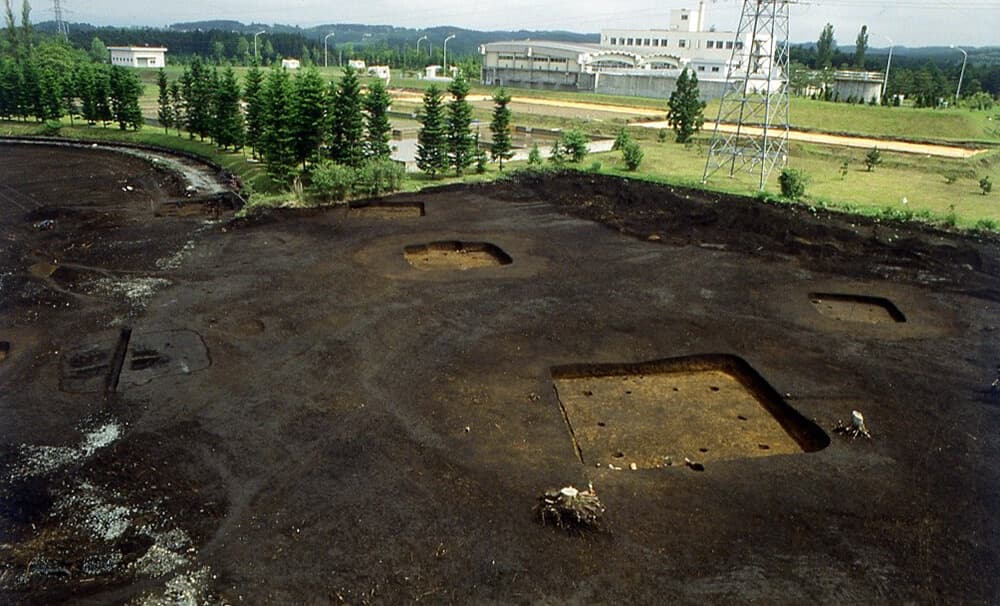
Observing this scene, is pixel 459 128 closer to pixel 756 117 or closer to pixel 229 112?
Result: pixel 229 112

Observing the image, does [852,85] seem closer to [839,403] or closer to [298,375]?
[839,403]

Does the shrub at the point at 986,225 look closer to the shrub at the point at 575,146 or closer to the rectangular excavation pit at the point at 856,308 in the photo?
the rectangular excavation pit at the point at 856,308

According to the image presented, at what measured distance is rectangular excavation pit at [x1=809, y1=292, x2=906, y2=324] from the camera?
744 inches

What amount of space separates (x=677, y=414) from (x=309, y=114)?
81.3ft

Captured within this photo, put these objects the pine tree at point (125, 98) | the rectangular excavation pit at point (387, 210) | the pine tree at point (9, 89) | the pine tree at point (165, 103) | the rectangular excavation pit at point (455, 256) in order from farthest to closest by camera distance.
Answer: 1. the pine tree at point (9, 89)
2. the pine tree at point (125, 98)
3. the pine tree at point (165, 103)
4. the rectangular excavation pit at point (387, 210)
5. the rectangular excavation pit at point (455, 256)

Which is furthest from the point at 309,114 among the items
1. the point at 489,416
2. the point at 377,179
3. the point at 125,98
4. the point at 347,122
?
the point at 125,98

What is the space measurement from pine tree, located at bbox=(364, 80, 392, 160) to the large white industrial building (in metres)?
56.6

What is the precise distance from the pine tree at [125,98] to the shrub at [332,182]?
27437 millimetres

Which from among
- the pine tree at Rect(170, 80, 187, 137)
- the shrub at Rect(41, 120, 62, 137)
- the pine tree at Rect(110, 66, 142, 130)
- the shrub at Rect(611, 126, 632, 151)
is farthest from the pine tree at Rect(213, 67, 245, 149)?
the shrub at Rect(611, 126, 632, 151)

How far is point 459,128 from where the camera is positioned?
3659 centimetres

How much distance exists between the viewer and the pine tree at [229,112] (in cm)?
4075

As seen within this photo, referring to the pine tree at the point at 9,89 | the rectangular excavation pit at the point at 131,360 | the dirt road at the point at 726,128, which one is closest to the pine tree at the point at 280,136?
the rectangular excavation pit at the point at 131,360

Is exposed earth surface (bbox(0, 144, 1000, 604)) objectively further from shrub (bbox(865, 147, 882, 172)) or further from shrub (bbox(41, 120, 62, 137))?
shrub (bbox(41, 120, 62, 137))

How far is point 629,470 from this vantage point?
11703 mm
